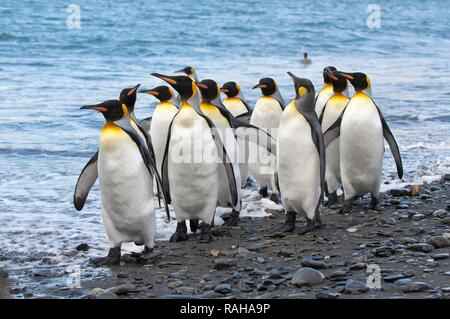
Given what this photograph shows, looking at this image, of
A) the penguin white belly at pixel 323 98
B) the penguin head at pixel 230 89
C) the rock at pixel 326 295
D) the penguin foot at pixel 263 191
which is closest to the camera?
the rock at pixel 326 295

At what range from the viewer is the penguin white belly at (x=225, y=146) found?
678 centimetres

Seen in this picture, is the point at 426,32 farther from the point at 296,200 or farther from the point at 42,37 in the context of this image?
the point at 296,200

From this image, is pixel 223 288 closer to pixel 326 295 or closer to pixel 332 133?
pixel 326 295

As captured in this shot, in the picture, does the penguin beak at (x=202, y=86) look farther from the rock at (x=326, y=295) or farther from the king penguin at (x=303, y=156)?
the rock at (x=326, y=295)

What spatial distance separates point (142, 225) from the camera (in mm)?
5852

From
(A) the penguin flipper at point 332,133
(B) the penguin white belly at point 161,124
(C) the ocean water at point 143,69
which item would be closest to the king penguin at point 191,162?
(C) the ocean water at point 143,69

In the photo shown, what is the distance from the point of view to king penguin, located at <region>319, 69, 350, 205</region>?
736 centimetres

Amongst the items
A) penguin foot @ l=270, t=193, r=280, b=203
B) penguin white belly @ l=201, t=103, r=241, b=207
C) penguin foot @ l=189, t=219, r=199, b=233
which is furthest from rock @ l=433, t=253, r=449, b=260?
penguin foot @ l=270, t=193, r=280, b=203

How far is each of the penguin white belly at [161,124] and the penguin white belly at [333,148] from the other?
1315 millimetres

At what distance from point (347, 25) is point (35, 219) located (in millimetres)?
31085

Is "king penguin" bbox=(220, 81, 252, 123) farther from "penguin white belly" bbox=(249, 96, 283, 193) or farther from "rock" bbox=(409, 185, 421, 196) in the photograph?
"rock" bbox=(409, 185, 421, 196)

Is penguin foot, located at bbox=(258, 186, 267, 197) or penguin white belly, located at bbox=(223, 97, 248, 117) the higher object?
penguin white belly, located at bbox=(223, 97, 248, 117)

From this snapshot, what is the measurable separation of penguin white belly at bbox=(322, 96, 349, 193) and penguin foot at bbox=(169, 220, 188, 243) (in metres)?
1.55

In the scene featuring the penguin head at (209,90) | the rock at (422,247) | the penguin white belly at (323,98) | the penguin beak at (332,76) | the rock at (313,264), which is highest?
the penguin beak at (332,76)
